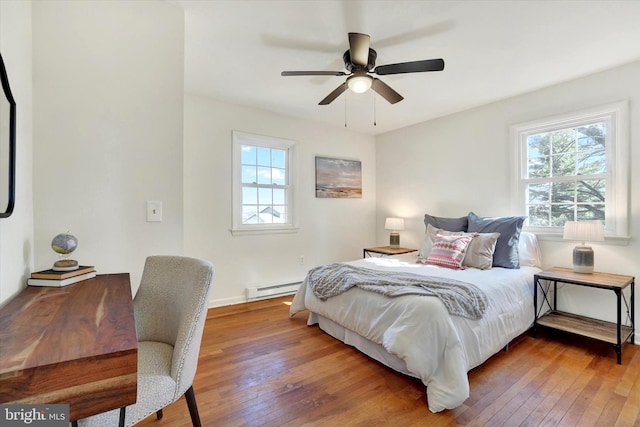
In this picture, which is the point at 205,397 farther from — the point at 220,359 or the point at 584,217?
the point at 584,217

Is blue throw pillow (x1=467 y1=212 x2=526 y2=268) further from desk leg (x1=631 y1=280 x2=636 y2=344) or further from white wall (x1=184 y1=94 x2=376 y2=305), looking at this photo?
white wall (x1=184 y1=94 x2=376 y2=305)

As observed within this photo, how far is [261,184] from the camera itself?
3.95 metres

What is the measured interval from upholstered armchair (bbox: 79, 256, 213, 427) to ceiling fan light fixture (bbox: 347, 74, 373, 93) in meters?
1.73

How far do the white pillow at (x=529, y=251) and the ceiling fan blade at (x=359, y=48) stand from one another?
8.18 feet

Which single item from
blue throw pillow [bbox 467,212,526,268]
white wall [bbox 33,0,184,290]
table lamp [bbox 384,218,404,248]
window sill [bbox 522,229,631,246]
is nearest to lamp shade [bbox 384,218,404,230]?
table lamp [bbox 384,218,404,248]

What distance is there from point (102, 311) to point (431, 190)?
4064mm

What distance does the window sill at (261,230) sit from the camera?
3.69 m

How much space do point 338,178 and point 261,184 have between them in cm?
127

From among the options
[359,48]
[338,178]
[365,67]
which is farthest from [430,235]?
[359,48]

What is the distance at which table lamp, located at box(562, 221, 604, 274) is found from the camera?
8.29 ft

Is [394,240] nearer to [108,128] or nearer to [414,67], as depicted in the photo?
[414,67]

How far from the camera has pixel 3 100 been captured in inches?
45.6

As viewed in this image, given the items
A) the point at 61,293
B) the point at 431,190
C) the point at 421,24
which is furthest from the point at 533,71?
the point at 61,293

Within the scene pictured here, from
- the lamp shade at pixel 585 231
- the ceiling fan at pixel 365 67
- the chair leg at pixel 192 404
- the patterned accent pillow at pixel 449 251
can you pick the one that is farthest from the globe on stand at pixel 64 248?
the lamp shade at pixel 585 231
